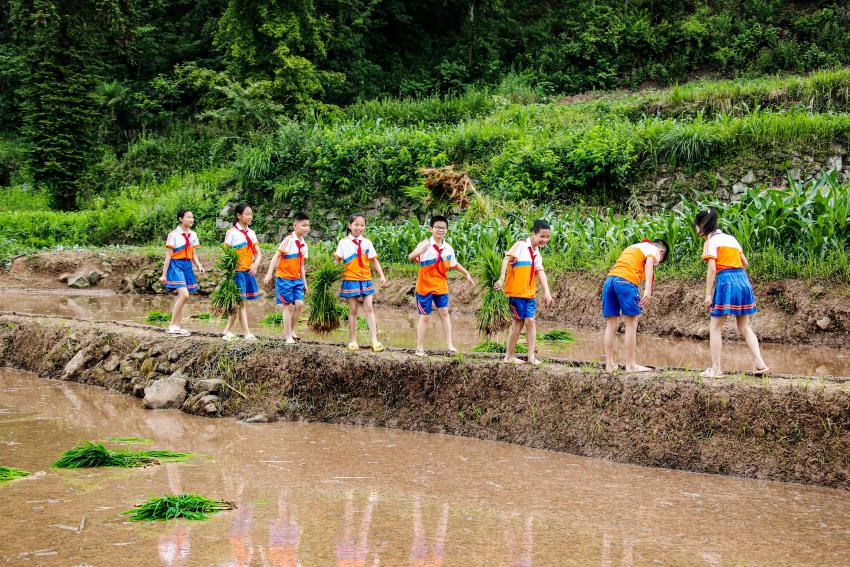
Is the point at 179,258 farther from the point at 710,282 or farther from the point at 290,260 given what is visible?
the point at 710,282

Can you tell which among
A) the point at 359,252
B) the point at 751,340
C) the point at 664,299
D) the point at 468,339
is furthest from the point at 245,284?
the point at 664,299

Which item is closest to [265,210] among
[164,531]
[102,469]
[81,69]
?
[81,69]

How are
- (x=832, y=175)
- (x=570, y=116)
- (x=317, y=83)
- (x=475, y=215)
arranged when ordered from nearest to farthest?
(x=832, y=175) < (x=475, y=215) < (x=570, y=116) < (x=317, y=83)

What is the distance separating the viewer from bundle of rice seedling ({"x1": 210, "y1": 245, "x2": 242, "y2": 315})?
1087 centimetres

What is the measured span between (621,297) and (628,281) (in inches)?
7.3

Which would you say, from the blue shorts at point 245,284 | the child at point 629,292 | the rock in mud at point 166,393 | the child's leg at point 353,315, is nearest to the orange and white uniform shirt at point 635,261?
the child at point 629,292

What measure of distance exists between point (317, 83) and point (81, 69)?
355 inches

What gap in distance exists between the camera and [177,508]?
5.89m

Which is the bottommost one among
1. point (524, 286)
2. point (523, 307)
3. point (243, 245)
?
point (523, 307)

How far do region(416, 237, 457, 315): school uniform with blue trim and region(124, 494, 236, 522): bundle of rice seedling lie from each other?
13.6 ft

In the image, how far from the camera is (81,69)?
1179 inches

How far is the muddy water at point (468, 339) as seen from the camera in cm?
1011

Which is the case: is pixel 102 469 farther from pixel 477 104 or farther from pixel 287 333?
pixel 477 104

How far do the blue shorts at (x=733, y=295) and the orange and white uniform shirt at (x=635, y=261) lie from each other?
0.71 m
